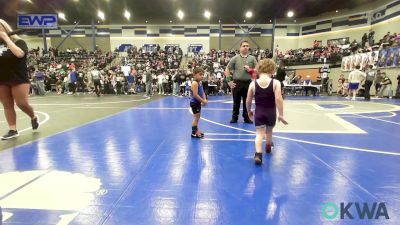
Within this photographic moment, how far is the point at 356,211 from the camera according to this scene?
213cm

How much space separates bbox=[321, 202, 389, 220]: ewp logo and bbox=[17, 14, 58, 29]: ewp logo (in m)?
23.8

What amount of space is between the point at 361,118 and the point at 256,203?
5.97 metres

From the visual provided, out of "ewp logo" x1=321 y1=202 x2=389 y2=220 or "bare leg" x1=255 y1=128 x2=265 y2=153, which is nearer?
"ewp logo" x1=321 y1=202 x2=389 y2=220

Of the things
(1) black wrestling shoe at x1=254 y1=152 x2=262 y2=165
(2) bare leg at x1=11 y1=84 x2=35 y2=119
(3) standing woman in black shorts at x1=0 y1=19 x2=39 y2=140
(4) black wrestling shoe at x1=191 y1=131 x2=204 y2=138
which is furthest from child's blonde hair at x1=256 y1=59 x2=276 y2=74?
(2) bare leg at x1=11 y1=84 x2=35 y2=119

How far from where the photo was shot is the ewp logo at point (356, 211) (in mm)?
2066

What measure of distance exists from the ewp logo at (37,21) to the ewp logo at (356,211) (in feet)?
78.1

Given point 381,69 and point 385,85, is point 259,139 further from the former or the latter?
point 381,69

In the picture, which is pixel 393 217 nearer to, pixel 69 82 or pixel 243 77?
pixel 243 77

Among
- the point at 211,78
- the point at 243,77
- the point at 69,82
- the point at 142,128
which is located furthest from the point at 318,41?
the point at 142,128

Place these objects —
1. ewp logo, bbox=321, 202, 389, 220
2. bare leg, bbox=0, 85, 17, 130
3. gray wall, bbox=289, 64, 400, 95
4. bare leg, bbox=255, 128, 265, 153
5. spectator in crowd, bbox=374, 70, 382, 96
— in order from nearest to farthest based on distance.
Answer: ewp logo, bbox=321, 202, 389, 220 < bare leg, bbox=255, 128, 265, 153 < bare leg, bbox=0, 85, 17, 130 < spectator in crowd, bbox=374, 70, 382, 96 < gray wall, bbox=289, 64, 400, 95

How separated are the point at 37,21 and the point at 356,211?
26.2 m

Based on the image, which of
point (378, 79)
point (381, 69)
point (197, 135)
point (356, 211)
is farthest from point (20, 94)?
point (381, 69)

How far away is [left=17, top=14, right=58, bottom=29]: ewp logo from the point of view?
844 inches

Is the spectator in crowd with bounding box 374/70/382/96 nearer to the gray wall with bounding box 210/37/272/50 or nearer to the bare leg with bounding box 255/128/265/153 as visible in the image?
the bare leg with bounding box 255/128/265/153
